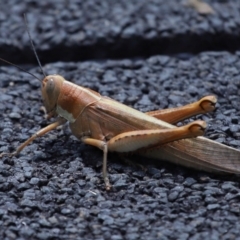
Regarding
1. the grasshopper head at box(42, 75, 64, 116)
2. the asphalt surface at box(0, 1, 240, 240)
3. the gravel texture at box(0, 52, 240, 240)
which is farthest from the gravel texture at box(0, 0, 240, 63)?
the grasshopper head at box(42, 75, 64, 116)

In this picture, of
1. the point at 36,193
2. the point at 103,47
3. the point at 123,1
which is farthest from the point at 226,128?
the point at 123,1

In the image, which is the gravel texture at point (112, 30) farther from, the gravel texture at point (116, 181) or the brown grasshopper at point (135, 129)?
the brown grasshopper at point (135, 129)

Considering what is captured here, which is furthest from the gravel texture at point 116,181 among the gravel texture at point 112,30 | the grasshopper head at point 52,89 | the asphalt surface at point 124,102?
the gravel texture at point 112,30

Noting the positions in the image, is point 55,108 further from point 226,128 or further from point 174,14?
point 174,14

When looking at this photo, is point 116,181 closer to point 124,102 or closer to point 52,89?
point 52,89

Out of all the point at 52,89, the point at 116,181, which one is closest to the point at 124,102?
the point at 52,89

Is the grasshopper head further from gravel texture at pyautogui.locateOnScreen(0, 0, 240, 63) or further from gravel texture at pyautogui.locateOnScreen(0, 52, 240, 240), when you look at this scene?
gravel texture at pyautogui.locateOnScreen(0, 0, 240, 63)
